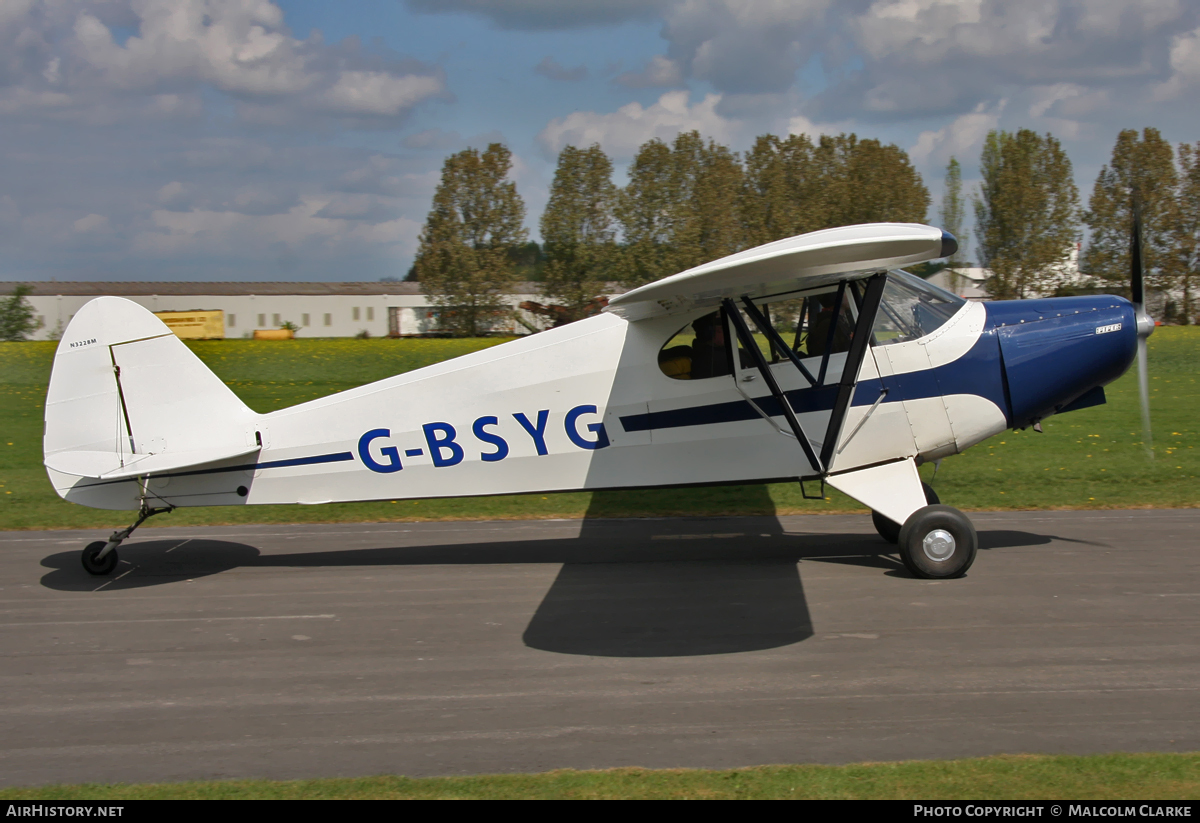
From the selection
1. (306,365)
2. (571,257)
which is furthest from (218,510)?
(571,257)

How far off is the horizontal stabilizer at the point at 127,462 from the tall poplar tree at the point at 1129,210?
44004mm

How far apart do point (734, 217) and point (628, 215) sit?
5001 mm

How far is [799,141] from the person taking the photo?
5741cm

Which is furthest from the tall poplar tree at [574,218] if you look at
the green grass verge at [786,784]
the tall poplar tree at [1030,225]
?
the green grass verge at [786,784]

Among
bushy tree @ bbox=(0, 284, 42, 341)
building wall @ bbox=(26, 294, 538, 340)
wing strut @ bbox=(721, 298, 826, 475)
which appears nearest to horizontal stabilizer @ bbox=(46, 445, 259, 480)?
wing strut @ bbox=(721, 298, 826, 475)

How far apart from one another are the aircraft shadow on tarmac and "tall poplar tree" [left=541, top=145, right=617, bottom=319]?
34.3 metres

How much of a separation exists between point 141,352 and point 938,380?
23.6 ft

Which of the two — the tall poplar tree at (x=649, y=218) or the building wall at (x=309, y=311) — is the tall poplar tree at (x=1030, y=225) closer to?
the tall poplar tree at (x=649, y=218)

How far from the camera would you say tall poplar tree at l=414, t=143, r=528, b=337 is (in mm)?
48219

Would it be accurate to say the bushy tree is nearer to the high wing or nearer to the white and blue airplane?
the white and blue airplane

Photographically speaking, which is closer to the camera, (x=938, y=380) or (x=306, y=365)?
(x=938, y=380)

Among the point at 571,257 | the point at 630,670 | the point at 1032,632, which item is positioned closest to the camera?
the point at 630,670

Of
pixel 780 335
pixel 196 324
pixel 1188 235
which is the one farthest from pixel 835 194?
pixel 780 335
